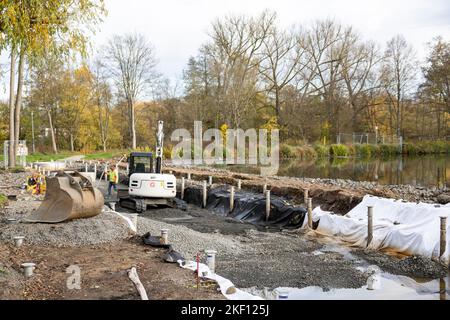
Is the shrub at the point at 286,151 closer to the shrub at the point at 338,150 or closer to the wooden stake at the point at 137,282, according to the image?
the shrub at the point at 338,150

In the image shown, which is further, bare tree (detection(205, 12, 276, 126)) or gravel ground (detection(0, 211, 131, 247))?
bare tree (detection(205, 12, 276, 126))

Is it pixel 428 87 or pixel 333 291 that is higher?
pixel 428 87

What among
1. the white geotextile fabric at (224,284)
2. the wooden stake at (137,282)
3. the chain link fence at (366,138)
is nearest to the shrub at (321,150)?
the chain link fence at (366,138)

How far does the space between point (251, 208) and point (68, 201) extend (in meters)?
8.86

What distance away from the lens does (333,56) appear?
59.6m

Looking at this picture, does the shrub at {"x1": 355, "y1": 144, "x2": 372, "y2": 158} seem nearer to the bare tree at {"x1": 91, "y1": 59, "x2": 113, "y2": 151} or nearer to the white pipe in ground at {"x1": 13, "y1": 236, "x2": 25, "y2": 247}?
the bare tree at {"x1": 91, "y1": 59, "x2": 113, "y2": 151}

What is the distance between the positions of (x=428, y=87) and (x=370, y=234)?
5141 centimetres

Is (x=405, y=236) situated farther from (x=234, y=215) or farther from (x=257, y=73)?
(x=257, y=73)

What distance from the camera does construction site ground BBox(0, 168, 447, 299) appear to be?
7.44m

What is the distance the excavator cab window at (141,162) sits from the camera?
20766 millimetres

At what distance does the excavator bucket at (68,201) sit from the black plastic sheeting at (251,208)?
7.20 metres

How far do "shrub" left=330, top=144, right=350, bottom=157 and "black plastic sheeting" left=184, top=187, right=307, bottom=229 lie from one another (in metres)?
35.8

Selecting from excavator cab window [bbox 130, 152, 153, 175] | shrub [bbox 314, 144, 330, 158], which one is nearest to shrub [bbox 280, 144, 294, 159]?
shrub [bbox 314, 144, 330, 158]
